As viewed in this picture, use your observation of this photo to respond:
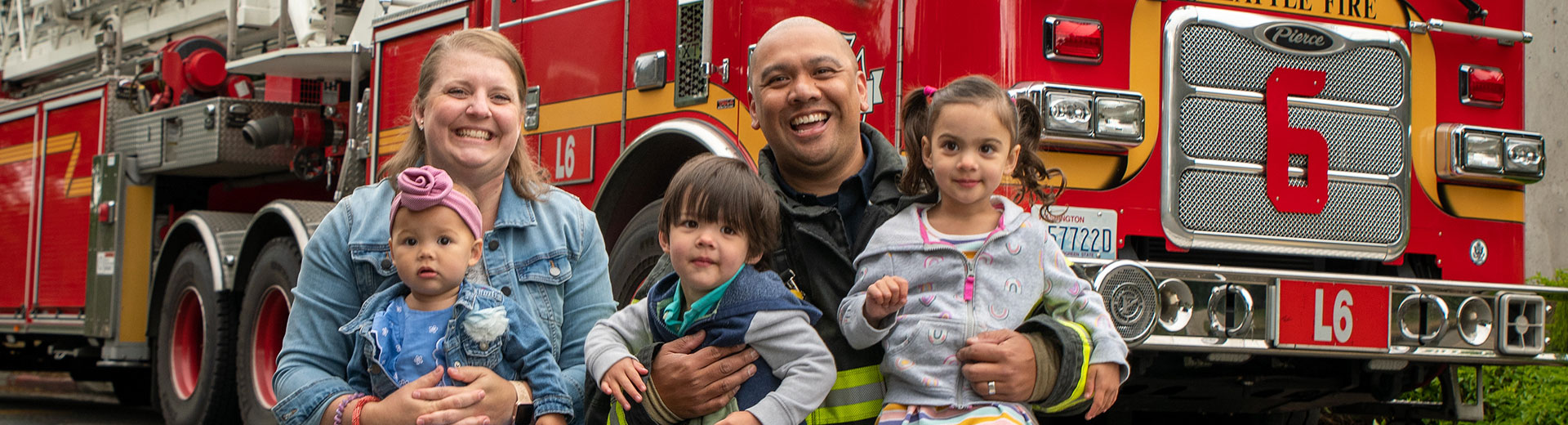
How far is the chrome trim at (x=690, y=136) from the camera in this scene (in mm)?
4527

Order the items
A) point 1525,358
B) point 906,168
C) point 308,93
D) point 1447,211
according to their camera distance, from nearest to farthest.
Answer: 1. point 906,168
2. point 1525,358
3. point 1447,211
4. point 308,93

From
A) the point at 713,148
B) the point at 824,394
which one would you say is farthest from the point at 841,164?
the point at 713,148

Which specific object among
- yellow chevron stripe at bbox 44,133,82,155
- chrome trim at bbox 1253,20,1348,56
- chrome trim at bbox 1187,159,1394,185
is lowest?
chrome trim at bbox 1187,159,1394,185

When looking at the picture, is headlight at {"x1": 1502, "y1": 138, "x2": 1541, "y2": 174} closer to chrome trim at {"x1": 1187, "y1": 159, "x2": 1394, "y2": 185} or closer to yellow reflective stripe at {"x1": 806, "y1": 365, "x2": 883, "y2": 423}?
chrome trim at {"x1": 1187, "y1": 159, "x2": 1394, "y2": 185}

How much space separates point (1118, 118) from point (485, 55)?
2038 millimetres

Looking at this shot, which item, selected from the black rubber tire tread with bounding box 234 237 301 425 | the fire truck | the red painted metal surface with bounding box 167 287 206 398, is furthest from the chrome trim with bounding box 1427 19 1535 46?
the red painted metal surface with bounding box 167 287 206 398

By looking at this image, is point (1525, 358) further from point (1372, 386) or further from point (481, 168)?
point (481, 168)

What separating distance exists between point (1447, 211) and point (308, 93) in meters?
5.45

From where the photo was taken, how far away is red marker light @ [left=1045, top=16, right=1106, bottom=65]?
162 inches

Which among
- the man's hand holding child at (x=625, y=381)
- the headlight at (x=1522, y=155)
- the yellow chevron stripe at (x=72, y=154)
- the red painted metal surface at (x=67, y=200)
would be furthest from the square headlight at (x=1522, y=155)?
the yellow chevron stripe at (x=72, y=154)

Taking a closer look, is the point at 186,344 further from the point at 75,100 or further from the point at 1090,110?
the point at 1090,110

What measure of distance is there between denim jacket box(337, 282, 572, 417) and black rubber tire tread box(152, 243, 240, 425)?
492 centimetres

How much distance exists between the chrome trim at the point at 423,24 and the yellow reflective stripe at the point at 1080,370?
3.86m

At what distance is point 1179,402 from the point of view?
4957 mm
